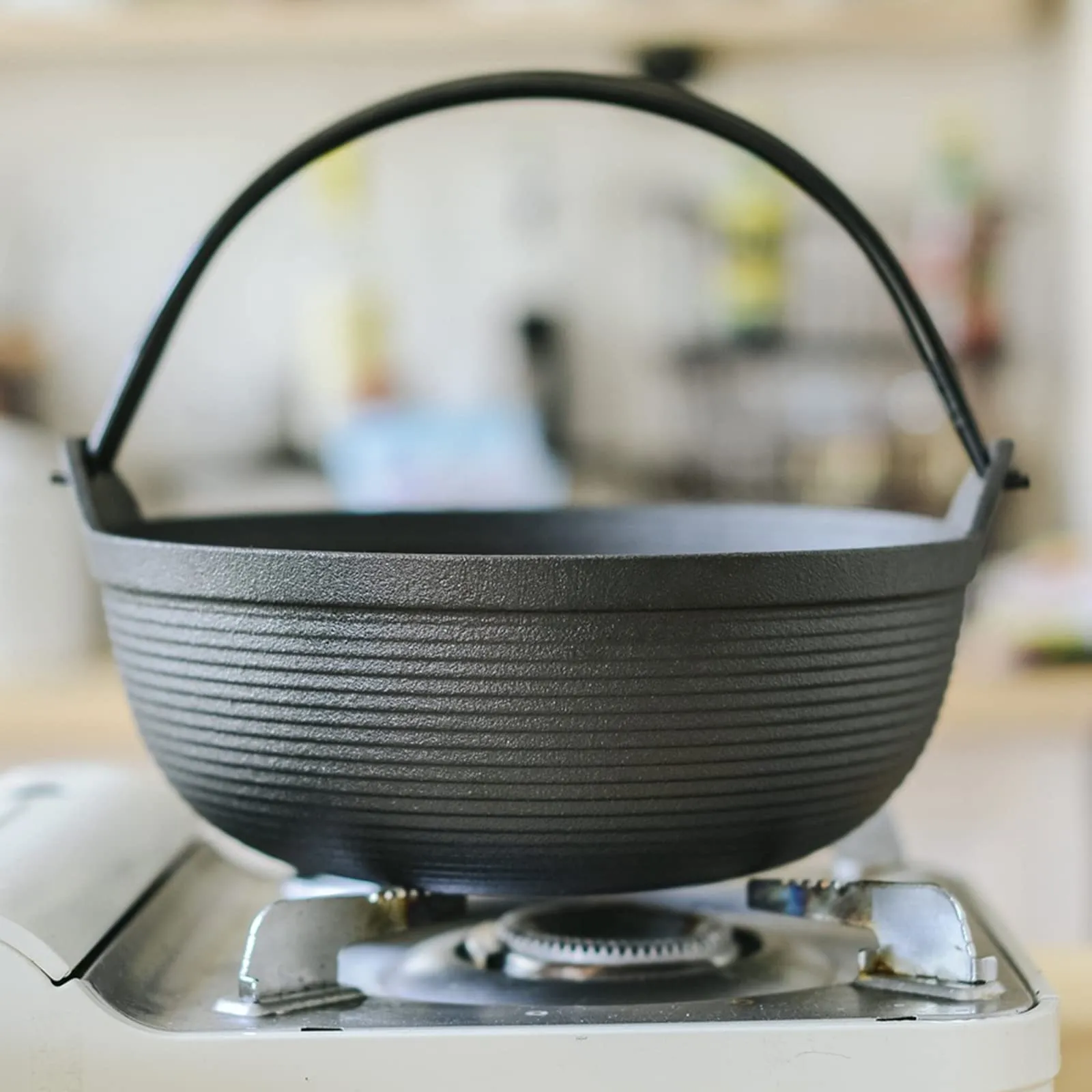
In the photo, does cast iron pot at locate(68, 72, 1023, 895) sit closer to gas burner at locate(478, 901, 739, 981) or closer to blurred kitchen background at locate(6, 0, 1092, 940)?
gas burner at locate(478, 901, 739, 981)

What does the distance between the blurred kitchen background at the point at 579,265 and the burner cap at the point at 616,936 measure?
1361 mm

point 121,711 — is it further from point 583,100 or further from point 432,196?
point 583,100

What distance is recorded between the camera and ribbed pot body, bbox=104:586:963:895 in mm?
480

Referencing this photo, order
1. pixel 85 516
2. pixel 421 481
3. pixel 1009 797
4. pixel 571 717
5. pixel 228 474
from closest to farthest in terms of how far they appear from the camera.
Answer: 1. pixel 571 717
2. pixel 85 516
3. pixel 1009 797
4. pixel 421 481
5. pixel 228 474

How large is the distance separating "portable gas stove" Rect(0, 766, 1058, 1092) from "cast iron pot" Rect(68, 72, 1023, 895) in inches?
1.7

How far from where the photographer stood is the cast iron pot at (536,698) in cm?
48

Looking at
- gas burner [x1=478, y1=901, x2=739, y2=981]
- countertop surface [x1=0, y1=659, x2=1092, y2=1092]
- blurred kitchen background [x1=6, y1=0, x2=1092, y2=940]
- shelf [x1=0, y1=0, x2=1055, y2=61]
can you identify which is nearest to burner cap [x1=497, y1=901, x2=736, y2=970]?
gas burner [x1=478, y1=901, x2=739, y2=981]

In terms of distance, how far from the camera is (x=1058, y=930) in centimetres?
176

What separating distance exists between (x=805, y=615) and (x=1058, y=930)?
1422mm

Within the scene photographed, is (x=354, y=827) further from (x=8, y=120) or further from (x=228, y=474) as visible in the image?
(x=8, y=120)

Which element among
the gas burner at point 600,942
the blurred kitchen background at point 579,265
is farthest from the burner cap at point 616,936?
the blurred kitchen background at point 579,265

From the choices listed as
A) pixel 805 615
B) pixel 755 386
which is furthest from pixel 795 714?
pixel 755 386

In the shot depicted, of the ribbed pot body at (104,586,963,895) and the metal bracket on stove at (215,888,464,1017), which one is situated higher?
the ribbed pot body at (104,586,963,895)

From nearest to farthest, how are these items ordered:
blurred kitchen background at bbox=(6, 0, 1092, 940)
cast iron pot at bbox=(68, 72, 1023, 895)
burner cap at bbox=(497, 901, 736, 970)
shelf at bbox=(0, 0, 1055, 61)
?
1. cast iron pot at bbox=(68, 72, 1023, 895)
2. burner cap at bbox=(497, 901, 736, 970)
3. shelf at bbox=(0, 0, 1055, 61)
4. blurred kitchen background at bbox=(6, 0, 1092, 940)
